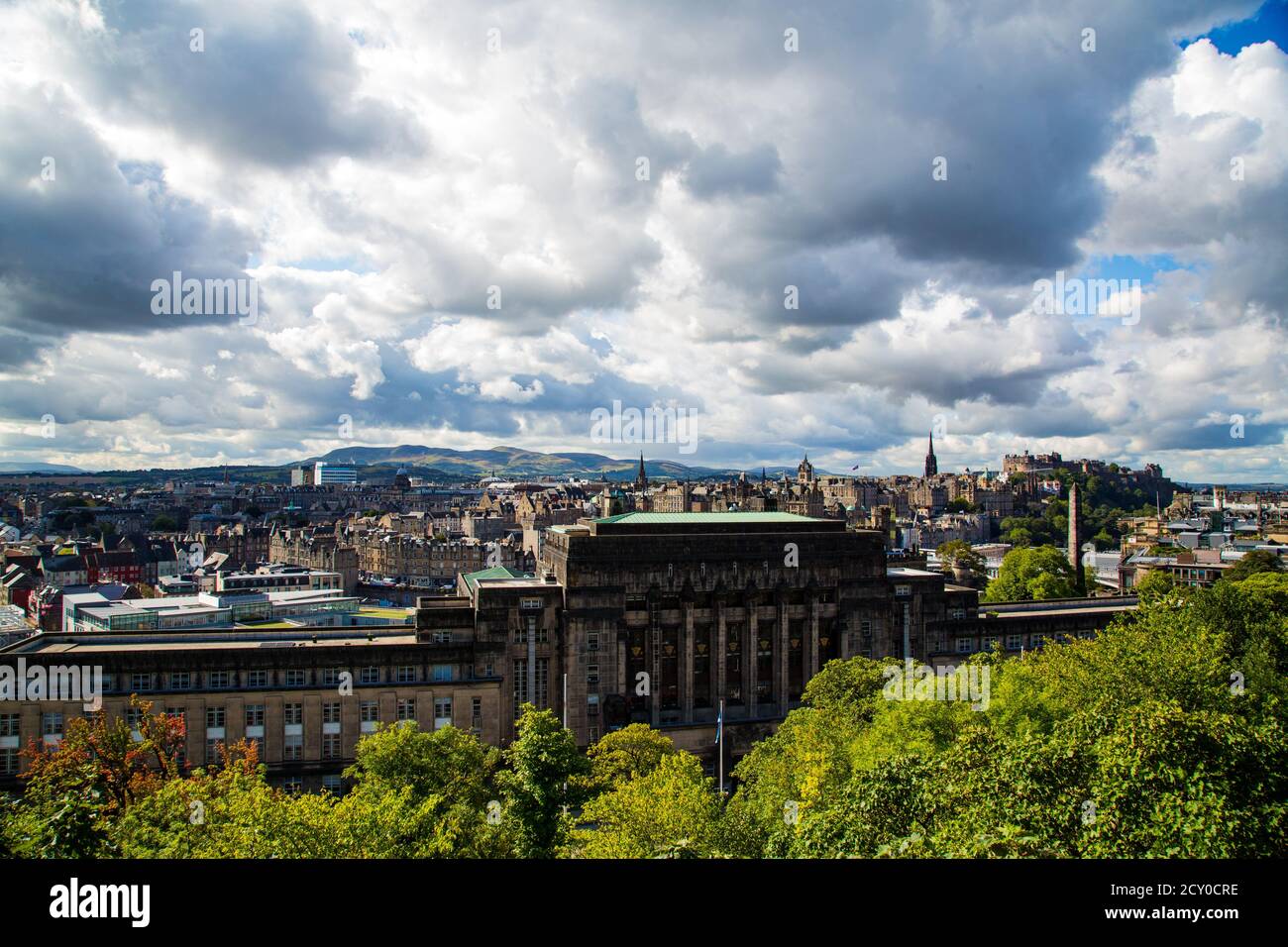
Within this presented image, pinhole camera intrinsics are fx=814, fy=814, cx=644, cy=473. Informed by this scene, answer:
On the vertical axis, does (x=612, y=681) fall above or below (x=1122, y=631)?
below

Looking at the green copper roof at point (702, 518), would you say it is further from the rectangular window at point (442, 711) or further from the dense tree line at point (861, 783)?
the dense tree line at point (861, 783)

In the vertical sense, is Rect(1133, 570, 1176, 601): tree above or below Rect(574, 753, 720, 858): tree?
above

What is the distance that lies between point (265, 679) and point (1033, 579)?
91.1 m

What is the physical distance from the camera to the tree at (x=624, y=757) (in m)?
43.2

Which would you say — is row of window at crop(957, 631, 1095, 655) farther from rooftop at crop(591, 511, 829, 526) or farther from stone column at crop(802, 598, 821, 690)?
rooftop at crop(591, 511, 829, 526)

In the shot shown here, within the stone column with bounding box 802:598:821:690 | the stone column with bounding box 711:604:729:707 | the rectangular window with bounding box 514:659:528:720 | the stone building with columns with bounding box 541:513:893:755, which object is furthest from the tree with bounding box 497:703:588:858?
the stone column with bounding box 802:598:821:690

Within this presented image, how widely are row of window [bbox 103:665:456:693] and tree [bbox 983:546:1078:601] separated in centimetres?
7902

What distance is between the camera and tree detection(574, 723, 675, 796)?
43.2m
